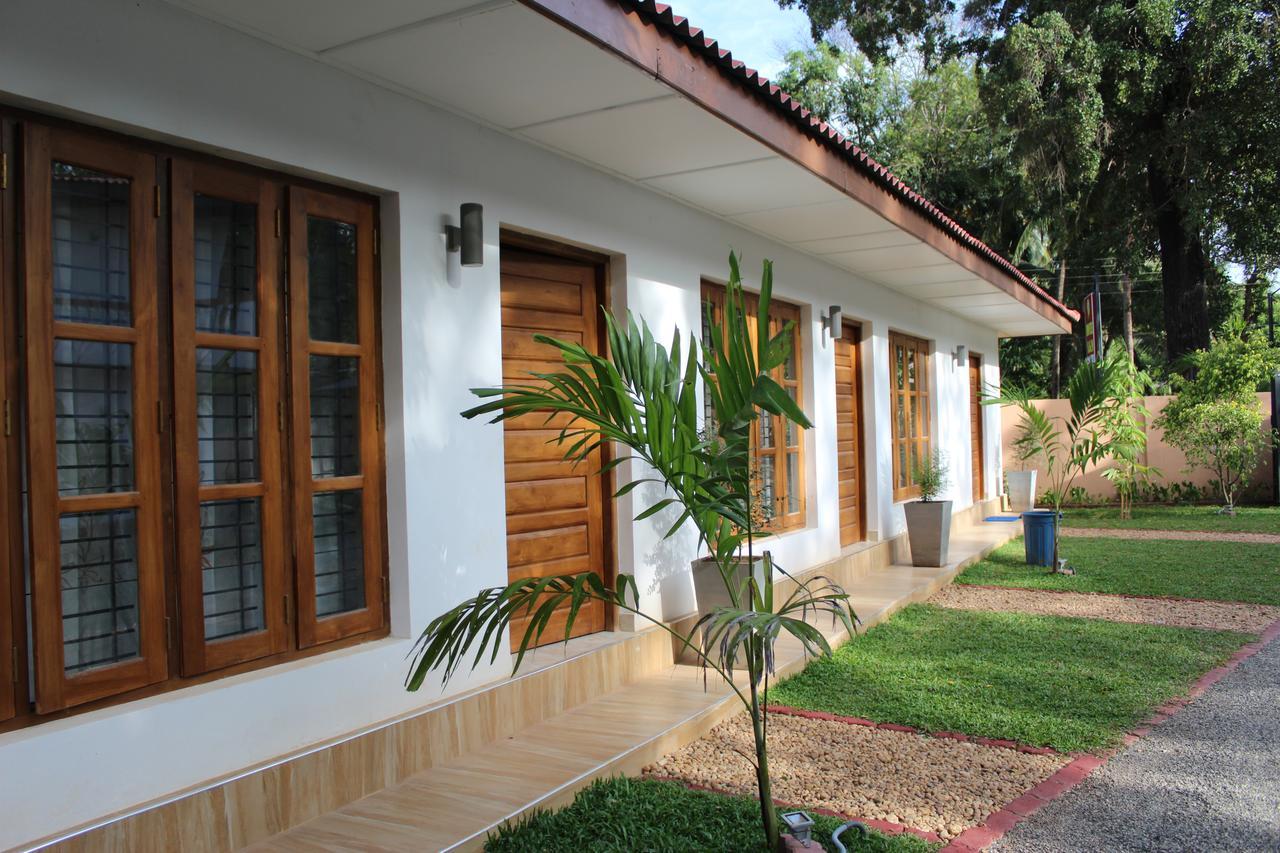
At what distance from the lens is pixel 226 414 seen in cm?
348

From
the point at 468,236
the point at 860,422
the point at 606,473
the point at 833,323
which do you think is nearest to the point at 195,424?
the point at 468,236

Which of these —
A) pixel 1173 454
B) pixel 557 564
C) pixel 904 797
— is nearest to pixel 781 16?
pixel 1173 454

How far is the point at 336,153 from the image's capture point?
3.80 m

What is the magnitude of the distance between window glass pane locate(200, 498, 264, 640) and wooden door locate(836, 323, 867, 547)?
20.5ft

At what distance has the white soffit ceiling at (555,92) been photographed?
3320mm

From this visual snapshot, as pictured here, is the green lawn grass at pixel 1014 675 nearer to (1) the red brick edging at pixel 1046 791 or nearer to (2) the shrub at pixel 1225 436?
(1) the red brick edging at pixel 1046 791

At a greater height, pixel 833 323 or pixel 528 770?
pixel 833 323

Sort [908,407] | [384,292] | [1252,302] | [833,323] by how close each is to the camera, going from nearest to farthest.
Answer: [384,292], [833,323], [908,407], [1252,302]

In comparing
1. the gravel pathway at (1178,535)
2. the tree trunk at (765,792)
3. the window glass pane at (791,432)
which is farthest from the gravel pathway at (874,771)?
the gravel pathway at (1178,535)

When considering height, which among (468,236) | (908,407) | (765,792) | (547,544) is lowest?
(765,792)

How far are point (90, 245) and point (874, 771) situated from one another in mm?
3636

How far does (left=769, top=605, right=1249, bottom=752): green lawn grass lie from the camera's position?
4.82 metres

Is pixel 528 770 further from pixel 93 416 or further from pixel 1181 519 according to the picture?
pixel 1181 519

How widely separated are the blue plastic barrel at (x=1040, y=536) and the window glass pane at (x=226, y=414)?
26.8ft
